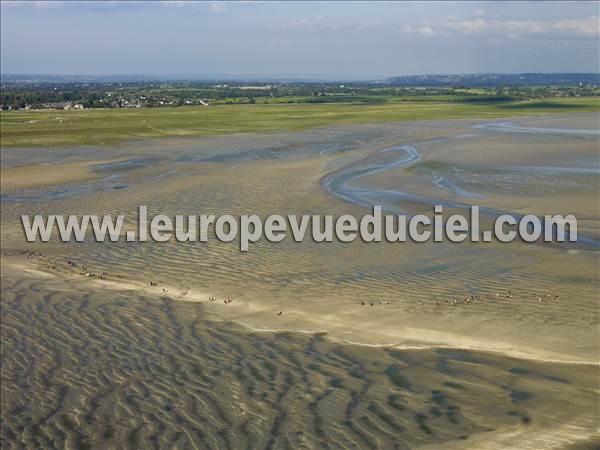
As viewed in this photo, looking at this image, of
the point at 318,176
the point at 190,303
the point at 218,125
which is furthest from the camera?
the point at 218,125

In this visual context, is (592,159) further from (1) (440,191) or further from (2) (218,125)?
(2) (218,125)

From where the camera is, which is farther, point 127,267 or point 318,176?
point 318,176

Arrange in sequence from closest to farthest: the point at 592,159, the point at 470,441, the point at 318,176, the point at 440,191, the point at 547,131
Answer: the point at 470,441 < the point at 440,191 < the point at 318,176 < the point at 592,159 < the point at 547,131

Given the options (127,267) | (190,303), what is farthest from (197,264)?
(190,303)

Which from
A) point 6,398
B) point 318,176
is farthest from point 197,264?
point 318,176

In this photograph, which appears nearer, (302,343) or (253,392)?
(253,392)

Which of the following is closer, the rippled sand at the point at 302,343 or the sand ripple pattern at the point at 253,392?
the sand ripple pattern at the point at 253,392

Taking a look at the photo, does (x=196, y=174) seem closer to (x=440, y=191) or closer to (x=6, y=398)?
(x=440, y=191)

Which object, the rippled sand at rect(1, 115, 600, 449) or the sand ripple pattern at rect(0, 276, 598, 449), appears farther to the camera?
the rippled sand at rect(1, 115, 600, 449)
